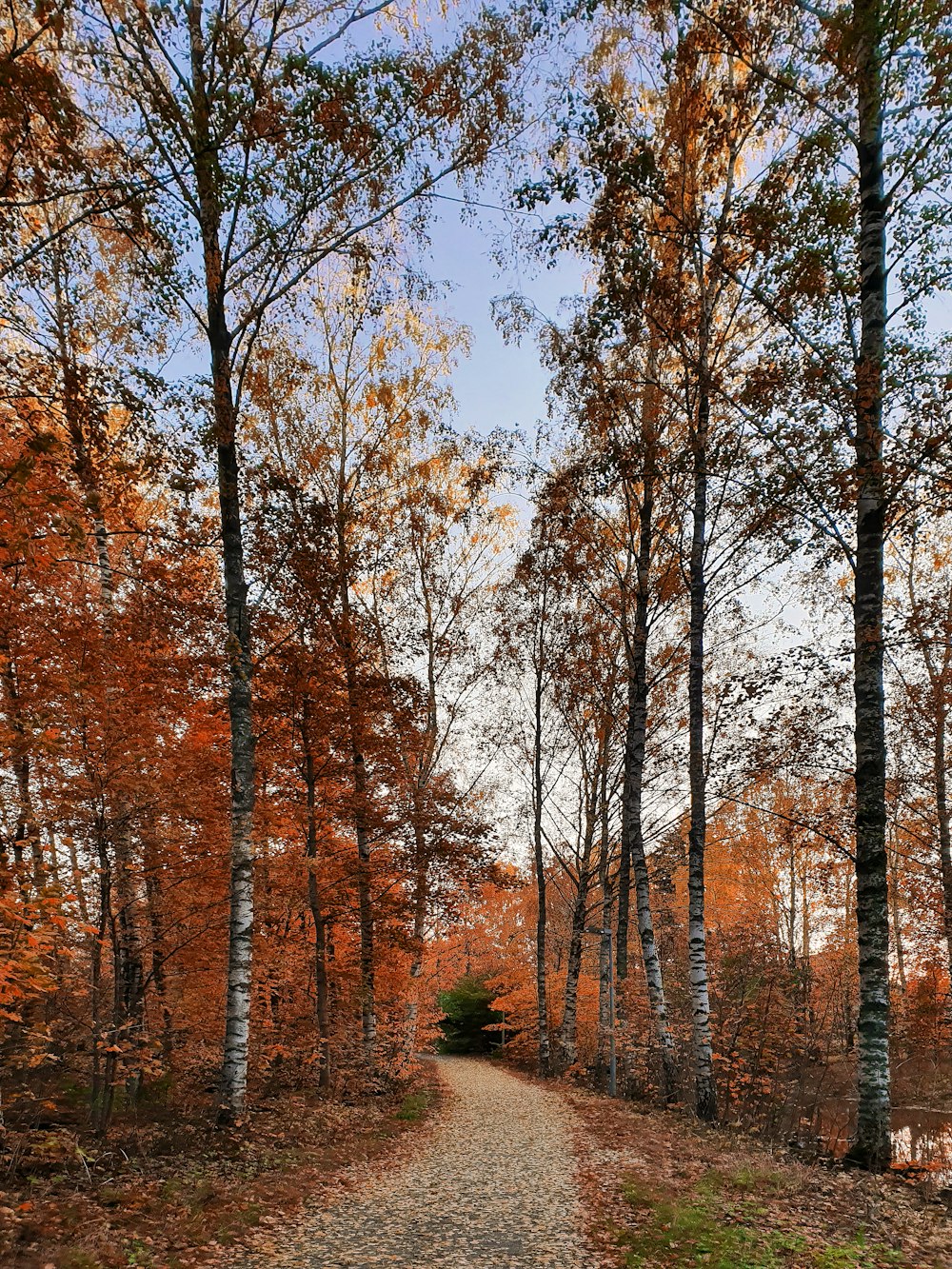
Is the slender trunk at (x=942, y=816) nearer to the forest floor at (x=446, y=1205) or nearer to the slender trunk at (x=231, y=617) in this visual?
the forest floor at (x=446, y=1205)

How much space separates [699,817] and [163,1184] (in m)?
8.61

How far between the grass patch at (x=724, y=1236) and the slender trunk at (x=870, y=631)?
151 cm

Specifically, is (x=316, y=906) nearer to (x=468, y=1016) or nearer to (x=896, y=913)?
(x=896, y=913)

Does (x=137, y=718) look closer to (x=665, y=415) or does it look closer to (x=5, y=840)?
(x=5, y=840)

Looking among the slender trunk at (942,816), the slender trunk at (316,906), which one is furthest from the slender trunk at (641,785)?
the slender trunk at (942,816)

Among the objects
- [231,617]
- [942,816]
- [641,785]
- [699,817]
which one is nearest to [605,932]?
[641,785]

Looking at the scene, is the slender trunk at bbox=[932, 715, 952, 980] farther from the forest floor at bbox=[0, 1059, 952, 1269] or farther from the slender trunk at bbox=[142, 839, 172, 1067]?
the slender trunk at bbox=[142, 839, 172, 1067]

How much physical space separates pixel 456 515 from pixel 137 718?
1021cm

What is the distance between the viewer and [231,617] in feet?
30.0

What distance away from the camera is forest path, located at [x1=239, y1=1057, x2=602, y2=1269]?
17.2 feet

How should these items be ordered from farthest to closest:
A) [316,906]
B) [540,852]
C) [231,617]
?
[540,852]
[316,906]
[231,617]

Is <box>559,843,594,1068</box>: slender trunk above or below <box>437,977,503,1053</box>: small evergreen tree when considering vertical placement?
above

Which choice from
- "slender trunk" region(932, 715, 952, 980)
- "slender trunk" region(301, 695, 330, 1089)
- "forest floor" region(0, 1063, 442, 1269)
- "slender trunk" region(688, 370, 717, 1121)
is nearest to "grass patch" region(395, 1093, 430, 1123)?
"slender trunk" region(301, 695, 330, 1089)

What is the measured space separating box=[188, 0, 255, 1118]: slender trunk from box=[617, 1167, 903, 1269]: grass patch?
491 centimetres
